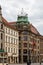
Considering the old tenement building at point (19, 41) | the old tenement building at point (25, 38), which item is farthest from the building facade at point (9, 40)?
the old tenement building at point (25, 38)

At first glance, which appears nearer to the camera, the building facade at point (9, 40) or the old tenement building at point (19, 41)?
the building facade at point (9, 40)

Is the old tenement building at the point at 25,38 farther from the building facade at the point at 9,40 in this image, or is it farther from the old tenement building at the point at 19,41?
the building facade at the point at 9,40

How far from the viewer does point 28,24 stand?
418 ft

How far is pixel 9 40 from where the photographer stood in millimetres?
105625

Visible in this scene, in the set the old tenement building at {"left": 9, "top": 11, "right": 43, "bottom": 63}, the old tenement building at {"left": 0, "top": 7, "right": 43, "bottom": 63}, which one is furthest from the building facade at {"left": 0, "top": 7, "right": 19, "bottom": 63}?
the old tenement building at {"left": 9, "top": 11, "right": 43, "bottom": 63}

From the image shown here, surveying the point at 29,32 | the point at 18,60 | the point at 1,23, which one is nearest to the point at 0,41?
the point at 1,23

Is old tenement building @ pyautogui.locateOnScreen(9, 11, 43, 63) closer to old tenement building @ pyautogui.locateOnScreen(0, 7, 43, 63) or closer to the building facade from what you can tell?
old tenement building @ pyautogui.locateOnScreen(0, 7, 43, 63)

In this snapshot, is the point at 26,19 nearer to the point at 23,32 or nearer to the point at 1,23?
the point at 23,32

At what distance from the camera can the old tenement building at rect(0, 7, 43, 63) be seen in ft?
334

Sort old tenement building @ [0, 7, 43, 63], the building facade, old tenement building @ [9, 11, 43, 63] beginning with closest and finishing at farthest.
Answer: the building facade < old tenement building @ [0, 7, 43, 63] < old tenement building @ [9, 11, 43, 63]

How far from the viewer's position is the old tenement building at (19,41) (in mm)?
101794

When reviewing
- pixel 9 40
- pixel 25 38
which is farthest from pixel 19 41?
pixel 9 40

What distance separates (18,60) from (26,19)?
2133 centimetres

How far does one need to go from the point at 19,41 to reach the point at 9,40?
16.1 meters
